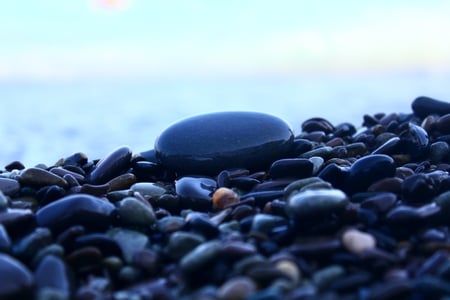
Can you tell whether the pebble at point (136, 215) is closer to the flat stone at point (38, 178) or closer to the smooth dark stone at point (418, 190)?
the flat stone at point (38, 178)

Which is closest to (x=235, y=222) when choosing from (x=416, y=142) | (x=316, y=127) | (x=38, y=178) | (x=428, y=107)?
(x=38, y=178)

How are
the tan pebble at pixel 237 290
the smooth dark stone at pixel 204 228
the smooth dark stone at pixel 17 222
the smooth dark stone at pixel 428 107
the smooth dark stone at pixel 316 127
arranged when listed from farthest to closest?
the smooth dark stone at pixel 316 127 → the smooth dark stone at pixel 428 107 → the smooth dark stone at pixel 17 222 → the smooth dark stone at pixel 204 228 → the tan pebble at pixel 237 290

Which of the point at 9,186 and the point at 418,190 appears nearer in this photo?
the point at 418,190

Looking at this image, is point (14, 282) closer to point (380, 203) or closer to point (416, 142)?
point (380, 203)

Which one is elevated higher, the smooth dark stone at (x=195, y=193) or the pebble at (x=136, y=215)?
the pebble at (x=136, y=215)

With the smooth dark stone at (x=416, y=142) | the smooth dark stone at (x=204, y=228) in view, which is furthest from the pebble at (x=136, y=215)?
the smooth dark stone at (x=416, y=142)

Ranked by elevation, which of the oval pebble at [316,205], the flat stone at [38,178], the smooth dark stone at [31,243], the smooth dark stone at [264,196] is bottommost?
the smooth dark stone at [264,196]

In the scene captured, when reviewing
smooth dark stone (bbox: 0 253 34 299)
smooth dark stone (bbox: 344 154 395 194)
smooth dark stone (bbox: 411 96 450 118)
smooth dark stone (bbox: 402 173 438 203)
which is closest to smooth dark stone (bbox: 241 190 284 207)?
smooth dark stone (bbox: 344 154 395 194)
